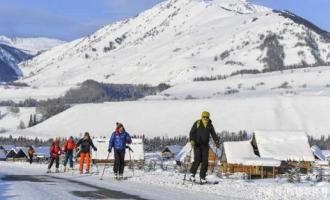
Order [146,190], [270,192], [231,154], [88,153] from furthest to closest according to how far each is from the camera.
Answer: [231,154], [88,153], [146,190], [270,192]

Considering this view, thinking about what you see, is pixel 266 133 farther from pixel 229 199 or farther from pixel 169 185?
pixel 229 199

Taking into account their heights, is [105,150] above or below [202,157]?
above

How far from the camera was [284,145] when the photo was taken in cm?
6975

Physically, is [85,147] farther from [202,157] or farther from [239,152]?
[239,152]

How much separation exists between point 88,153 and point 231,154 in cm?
3581

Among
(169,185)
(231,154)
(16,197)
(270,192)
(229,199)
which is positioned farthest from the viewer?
(231,154)

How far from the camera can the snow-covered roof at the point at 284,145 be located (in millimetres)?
68312

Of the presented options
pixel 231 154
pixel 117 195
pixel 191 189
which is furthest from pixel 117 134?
pixel 231 154

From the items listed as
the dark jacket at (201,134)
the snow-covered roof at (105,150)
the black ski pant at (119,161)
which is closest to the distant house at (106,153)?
the snow-covered roof at (105,150)

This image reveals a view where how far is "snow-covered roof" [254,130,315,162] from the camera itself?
6831 cm

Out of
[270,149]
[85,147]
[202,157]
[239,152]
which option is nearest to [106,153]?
[239,152]

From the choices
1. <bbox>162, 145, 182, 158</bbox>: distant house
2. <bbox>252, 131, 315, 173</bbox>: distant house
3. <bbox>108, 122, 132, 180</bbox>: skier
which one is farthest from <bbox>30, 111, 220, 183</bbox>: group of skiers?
<bbox>162, 145, 182, 158</bbox>: distant house

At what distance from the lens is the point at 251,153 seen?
68750 mm

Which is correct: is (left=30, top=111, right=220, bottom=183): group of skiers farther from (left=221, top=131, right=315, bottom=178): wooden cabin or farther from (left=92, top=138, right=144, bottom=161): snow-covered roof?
(left=92, top=138, right=144, bottom=161): snow-covered roof
